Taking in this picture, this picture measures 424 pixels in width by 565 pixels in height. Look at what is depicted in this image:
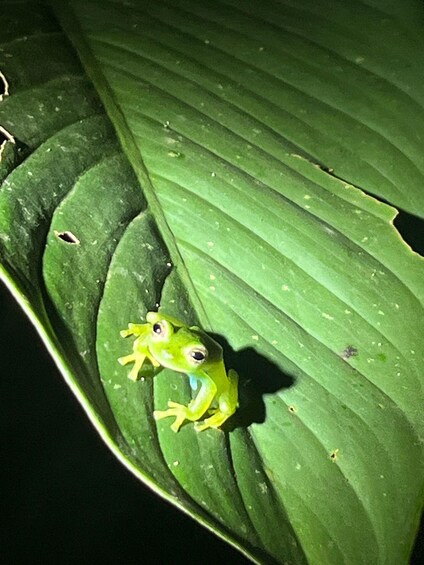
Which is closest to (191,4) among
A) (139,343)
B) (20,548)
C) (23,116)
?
(23,116)

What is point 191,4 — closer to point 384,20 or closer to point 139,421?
point 384,20

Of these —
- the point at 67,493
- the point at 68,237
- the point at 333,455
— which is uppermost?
the point at 68,237

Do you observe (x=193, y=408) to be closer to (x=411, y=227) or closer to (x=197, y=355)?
(x=197, y=355)

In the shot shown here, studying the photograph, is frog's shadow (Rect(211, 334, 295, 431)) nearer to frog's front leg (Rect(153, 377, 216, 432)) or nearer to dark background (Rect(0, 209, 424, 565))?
frog's front leg (Rect(153, 377, 216, 432))

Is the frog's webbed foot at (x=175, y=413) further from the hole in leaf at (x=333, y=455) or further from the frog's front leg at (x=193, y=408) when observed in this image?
the hole in leaf at (x=333, y=455)

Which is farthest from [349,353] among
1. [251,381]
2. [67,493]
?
[67,493]

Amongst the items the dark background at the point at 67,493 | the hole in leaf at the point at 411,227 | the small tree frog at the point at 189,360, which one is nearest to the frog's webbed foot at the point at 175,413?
the small tree frog at the point at 189,360
